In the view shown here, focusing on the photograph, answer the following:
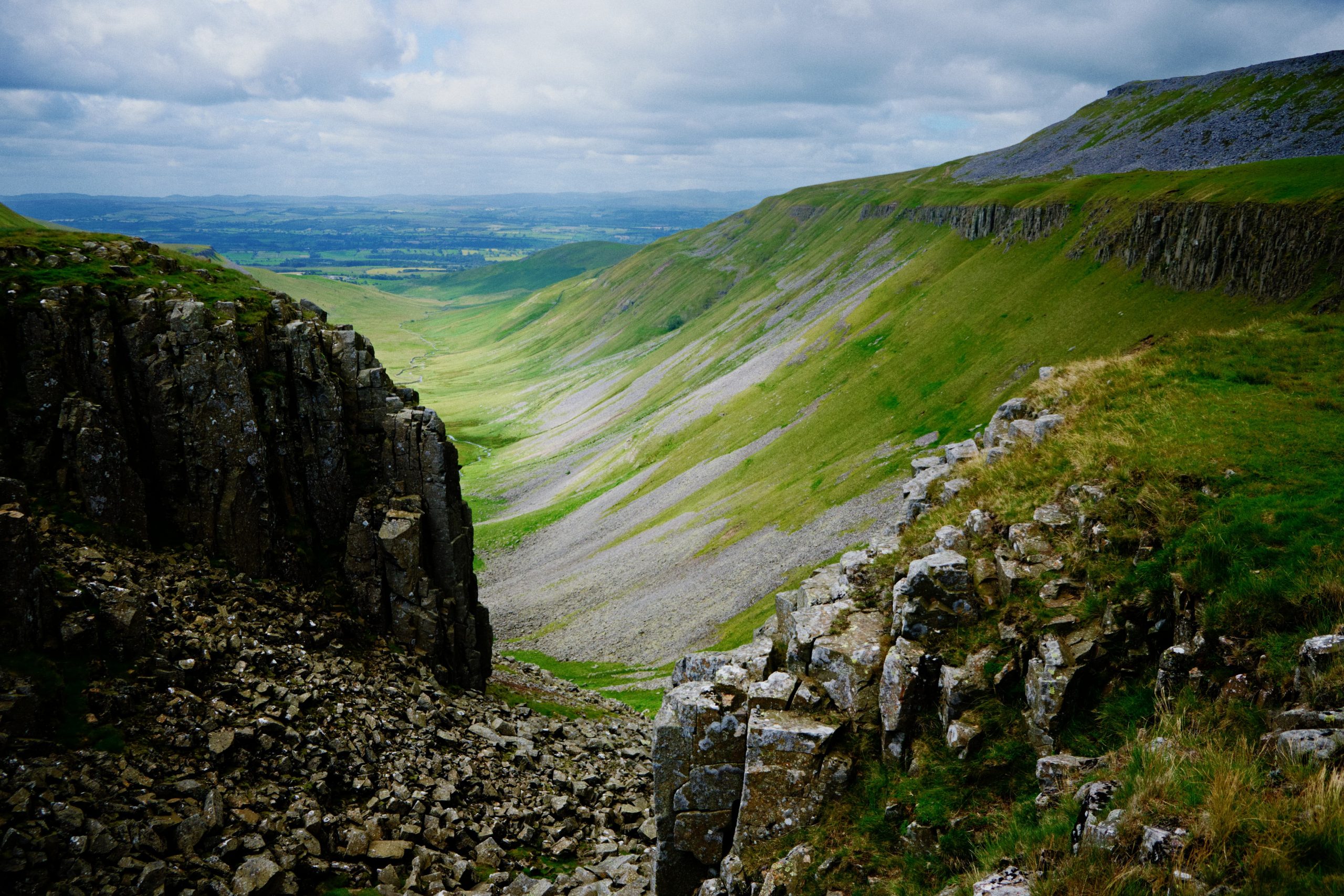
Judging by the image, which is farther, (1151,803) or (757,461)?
(757,461)

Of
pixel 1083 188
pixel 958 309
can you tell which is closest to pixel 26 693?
pixel 958 309

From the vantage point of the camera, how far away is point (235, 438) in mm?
30906

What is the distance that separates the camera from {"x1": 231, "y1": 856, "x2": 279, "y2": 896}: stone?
1831 cm

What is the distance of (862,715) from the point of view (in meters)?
17.8

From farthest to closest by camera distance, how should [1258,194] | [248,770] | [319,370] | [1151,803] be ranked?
[1258,194]
[319,370]
[248,770]
[1151,803]

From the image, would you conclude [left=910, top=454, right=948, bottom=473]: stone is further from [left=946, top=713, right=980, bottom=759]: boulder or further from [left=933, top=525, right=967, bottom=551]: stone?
[left=946, top=713, right=980, bottom=759]: boulder

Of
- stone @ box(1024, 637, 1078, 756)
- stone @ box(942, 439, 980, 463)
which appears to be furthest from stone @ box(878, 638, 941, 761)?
stone @ box(942, 439, 980, 463)

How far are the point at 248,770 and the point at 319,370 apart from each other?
18866mm

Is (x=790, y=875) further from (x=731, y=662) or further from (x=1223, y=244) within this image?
(x=1223, y=244)

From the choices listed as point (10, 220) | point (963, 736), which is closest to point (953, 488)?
point (963, 736)

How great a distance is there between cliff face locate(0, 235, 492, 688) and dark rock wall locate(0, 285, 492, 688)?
0.23 feet

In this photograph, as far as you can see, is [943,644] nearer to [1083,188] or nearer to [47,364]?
[47,364]

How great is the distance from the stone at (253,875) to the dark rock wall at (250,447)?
9.52 meters

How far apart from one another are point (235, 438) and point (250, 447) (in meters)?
0.71
